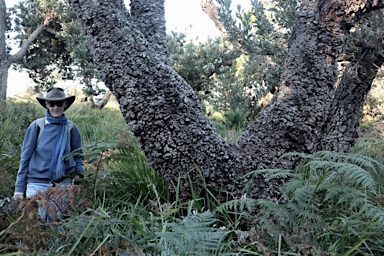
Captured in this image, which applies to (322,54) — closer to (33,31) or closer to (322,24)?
(322,24)

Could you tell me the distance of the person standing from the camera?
362 cm

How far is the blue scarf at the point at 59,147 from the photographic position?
11.9 ft

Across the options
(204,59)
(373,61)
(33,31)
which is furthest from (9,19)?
(373,61)

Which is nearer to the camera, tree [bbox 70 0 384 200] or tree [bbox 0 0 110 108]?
tree [bbox 70 0 384 200]

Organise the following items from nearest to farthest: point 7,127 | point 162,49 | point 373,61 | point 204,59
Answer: point 162,49 < point 373,61 < point 7,127 < point 204,59

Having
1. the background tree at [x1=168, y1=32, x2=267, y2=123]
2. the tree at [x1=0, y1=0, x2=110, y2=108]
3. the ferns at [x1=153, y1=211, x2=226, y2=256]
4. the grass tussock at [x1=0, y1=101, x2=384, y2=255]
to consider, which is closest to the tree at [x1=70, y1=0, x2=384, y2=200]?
the grass tussock at [x1=0, y1=101, x2=384, y2=255]

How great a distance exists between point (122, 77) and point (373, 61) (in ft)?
11.9

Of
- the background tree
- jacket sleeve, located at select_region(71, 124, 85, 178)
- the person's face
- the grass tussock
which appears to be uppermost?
the background tree

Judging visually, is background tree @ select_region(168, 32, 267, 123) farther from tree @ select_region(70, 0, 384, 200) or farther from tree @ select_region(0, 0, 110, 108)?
→ tree @ select_region(70, 0, 384, 200)

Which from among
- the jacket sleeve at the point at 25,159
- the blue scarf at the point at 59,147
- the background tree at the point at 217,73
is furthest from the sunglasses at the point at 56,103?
the background tree at the point at 217,73

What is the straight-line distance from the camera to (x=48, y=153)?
3.69 metres

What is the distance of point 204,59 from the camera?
477 inches

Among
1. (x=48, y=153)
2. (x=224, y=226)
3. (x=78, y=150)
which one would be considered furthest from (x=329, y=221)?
(x=48, y=153)

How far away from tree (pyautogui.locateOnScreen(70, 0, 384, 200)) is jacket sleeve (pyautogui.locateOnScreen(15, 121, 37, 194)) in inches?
45.5
